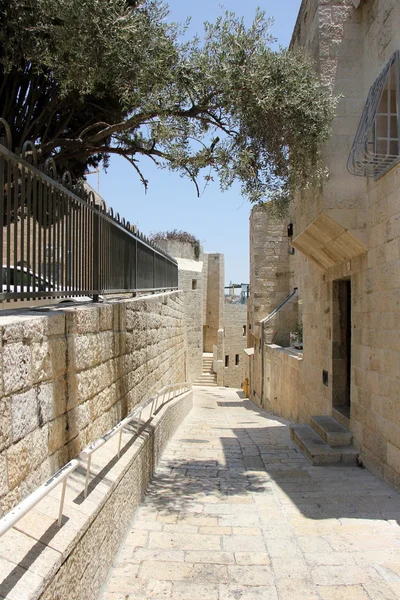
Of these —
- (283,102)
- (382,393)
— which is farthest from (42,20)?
(382,393)

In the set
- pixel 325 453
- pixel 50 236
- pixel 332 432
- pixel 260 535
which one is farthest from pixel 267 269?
pixel 50 236

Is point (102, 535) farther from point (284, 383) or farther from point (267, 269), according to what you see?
point (267, 269)

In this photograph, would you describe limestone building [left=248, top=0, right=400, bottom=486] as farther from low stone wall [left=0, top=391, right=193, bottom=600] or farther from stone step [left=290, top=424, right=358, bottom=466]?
low stone wall [left=0, top=391, right=193, bottom=600]

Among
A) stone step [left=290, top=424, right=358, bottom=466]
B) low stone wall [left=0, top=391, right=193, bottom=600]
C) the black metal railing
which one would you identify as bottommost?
stone step [left=290, top=424, right=358, bottom=466]

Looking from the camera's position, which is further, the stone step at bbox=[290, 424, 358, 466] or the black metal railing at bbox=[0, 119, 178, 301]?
the stone step at bbox=[290, 424, 358, 466]

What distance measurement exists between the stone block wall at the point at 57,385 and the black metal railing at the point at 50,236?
24cm

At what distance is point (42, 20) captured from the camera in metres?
6.09

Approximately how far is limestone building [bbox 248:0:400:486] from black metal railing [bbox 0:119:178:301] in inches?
114

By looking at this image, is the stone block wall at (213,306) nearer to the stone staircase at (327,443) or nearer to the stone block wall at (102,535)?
the stone staircase at (327,443)

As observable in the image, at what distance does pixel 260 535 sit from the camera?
12.9ft

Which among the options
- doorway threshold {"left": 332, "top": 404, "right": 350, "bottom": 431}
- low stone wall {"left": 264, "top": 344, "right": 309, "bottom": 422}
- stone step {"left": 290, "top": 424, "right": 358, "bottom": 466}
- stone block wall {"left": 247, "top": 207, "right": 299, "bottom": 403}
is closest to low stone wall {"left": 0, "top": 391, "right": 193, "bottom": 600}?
stone step {"left": 290, "top": 424, "right": 358, "bottom": 466}

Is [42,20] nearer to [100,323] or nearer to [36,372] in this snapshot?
[100,323]

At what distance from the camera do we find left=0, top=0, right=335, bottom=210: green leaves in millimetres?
5816

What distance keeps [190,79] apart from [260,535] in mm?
5258
